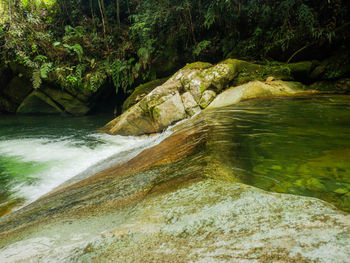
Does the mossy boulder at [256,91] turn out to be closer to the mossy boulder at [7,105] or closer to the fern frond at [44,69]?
the fern frond at [44,69]

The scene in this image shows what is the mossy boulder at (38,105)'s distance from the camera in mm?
11648

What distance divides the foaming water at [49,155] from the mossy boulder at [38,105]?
2.48 m

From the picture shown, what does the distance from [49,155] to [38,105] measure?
831 cm

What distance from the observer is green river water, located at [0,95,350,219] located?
5.12 ft

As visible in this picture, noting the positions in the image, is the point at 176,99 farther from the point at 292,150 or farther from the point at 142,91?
the point at 292,150

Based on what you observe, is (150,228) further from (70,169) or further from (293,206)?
(70,169)

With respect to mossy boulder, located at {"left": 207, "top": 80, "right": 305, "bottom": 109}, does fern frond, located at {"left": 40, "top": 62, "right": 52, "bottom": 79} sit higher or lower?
higher

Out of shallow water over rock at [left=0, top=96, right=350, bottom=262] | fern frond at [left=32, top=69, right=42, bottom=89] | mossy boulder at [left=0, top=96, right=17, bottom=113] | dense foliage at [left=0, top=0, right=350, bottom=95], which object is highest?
dense foliage at [left=0, top=0, right=350, bottom=95]

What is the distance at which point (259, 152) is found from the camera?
2.11 m

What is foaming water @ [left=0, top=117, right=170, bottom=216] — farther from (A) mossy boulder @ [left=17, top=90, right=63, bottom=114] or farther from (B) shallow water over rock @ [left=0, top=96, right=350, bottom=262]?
(A) mossy boulder @ [left=17, top=90, right=63, bottom=114]

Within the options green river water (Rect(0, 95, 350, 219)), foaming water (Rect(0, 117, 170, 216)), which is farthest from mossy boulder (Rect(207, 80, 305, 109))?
foaming water (Rect(0, 117, 170, 216))

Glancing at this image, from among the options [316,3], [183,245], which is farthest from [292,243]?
[316,3]

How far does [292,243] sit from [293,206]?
0.96 ft

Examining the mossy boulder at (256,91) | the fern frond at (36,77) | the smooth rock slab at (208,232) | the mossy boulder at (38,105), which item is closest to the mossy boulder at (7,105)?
the mossy boulder at (38,105)
